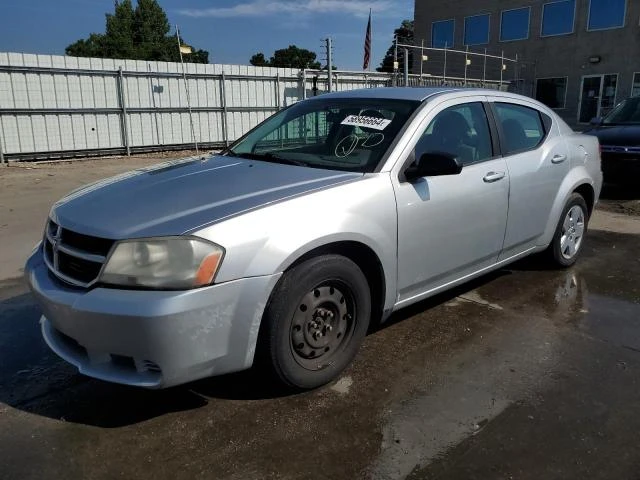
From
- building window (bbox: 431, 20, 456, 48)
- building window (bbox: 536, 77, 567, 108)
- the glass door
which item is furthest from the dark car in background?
building window (bbox: 431, 20, 456, 48)

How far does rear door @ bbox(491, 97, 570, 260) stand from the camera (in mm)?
4090

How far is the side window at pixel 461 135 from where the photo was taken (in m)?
3.55

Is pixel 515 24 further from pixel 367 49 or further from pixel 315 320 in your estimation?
pixel 315 320

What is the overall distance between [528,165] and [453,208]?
1.10m

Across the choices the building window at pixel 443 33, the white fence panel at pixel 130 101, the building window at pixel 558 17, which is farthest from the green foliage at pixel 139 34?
the white fence panel at pixel 130 101

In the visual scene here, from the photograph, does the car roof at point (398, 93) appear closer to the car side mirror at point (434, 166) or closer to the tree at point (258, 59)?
the car side mirror at point (434, 166)

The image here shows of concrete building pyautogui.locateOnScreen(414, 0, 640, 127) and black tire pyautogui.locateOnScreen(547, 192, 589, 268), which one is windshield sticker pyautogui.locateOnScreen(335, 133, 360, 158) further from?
concrete building pyautogui.locateOnScreen(414, 0, 640, 127)

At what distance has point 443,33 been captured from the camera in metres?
31.8

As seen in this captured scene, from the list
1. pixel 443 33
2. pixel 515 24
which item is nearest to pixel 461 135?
pixel 515 24

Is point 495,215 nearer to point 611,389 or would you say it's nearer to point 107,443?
point 611,389

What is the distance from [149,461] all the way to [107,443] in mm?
275

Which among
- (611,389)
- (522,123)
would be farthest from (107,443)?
(522,123)

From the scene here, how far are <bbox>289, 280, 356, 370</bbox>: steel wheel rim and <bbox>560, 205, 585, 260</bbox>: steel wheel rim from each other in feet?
8.92

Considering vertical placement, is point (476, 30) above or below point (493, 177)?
above
